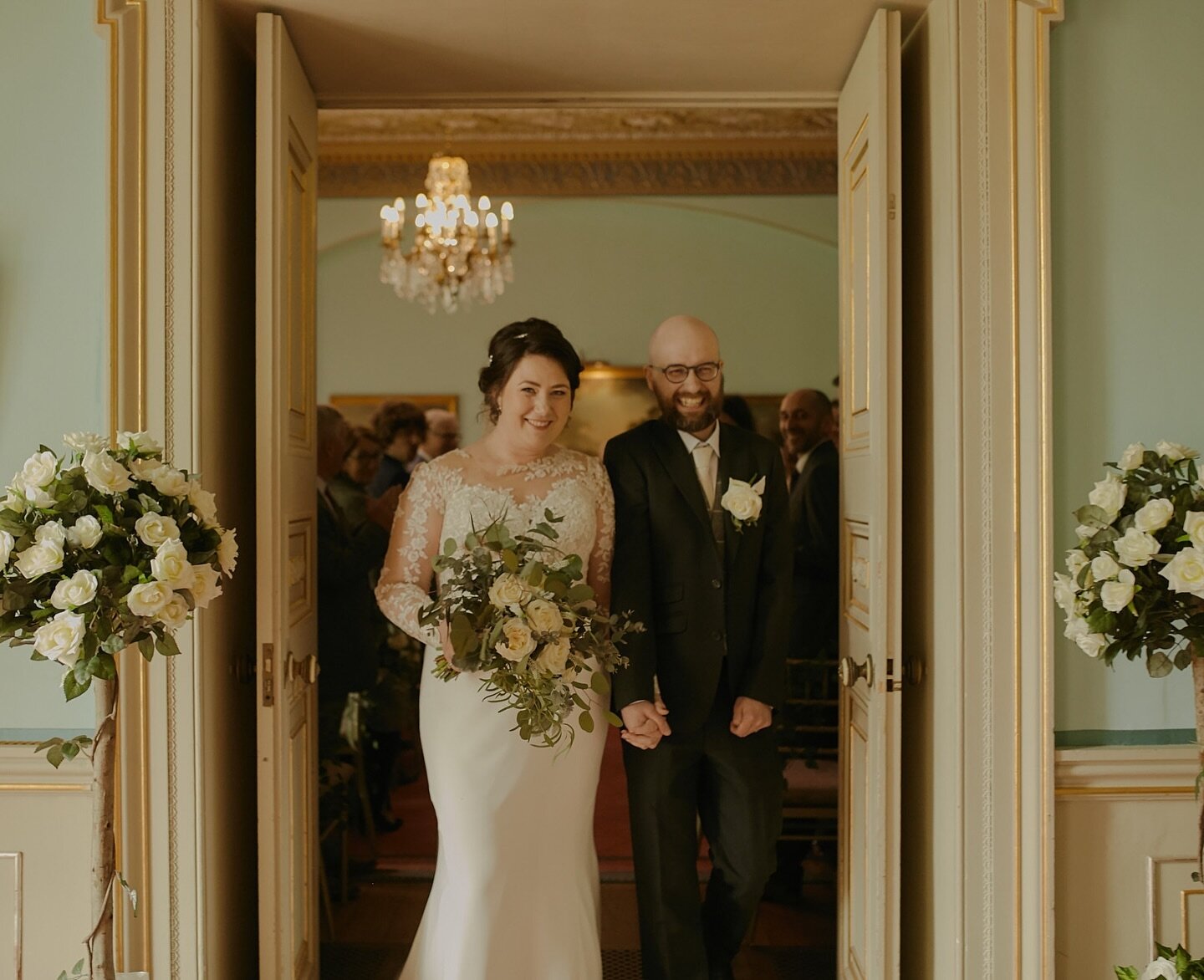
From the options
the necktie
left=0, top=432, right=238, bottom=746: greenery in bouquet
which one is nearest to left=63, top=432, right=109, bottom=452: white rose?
left=0, top=432, right=238, bottom=746: greenery in bouquet

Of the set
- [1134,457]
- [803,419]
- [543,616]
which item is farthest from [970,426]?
[803,419]

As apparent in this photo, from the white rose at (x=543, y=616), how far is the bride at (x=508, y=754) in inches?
13.1

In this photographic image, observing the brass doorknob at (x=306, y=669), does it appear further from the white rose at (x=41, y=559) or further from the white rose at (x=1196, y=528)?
the white rose at (x=1196, y=528)

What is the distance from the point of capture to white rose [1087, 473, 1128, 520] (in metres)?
2.04

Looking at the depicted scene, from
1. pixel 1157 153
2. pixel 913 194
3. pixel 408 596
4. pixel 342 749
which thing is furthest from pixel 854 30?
pixel 342 749

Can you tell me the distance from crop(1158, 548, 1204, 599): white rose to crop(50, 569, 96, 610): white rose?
2.02 m

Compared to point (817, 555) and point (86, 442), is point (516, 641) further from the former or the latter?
point (817, 555)

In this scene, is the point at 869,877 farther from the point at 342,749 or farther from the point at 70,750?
the point at 342,749

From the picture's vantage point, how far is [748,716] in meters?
2.77

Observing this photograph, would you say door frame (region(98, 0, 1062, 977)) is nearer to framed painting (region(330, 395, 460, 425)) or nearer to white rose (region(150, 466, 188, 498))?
white rose (region(150, 466, 188, 498))

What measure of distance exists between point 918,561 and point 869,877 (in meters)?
0.83

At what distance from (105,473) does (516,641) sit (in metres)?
0.93

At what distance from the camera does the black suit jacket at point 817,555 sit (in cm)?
372

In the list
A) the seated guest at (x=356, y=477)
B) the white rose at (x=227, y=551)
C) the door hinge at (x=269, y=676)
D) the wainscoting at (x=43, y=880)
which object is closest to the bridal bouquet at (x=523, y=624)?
the door hinge at (x=269, y=676)
